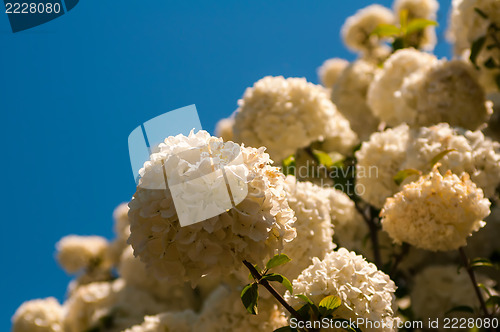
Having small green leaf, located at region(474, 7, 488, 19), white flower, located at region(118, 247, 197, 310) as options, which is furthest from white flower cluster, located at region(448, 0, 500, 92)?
white flower, located at region(118, 247, 197, 310)

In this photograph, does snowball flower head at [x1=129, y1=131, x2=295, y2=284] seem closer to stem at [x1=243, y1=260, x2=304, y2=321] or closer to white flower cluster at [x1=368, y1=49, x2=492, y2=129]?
stem at [x1=243, y1=260, x2=304, y2=321]

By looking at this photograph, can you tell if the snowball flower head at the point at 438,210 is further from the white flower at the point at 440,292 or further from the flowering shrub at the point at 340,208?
the white flower at the point at 440,292

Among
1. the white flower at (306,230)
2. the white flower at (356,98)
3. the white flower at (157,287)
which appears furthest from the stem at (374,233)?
the white flower at (157,287)

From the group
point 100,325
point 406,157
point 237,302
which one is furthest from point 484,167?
point 100,325

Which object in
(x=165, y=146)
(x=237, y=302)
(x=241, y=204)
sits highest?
(x=165, y=146)

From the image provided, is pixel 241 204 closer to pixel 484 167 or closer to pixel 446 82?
pixel 484 167

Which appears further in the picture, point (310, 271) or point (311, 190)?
point (311, 190)

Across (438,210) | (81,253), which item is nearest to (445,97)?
(438,210)
